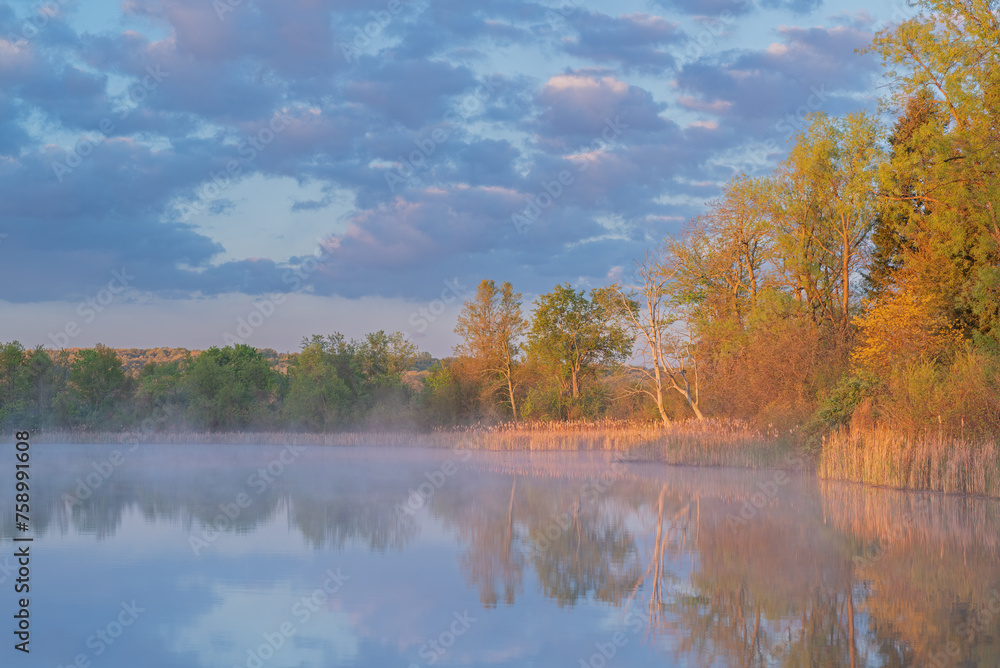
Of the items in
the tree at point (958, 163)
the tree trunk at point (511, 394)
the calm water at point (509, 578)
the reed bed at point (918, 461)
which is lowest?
the calm water at point (509, 578)

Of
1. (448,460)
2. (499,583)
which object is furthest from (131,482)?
(499,583)

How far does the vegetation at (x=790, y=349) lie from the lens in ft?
73.2

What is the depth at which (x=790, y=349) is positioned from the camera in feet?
89.6

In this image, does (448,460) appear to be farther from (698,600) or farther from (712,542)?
(698,600)

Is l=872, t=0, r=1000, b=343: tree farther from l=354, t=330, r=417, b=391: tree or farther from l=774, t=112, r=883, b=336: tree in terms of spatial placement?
l=354, t=330, r=417, b=391: tree

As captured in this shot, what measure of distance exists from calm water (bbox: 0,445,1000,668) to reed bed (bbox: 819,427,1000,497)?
2.48 feet

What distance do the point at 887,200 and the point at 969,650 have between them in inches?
981

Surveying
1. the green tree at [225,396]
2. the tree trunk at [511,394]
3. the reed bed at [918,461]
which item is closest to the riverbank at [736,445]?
the reed bed at [918,461]

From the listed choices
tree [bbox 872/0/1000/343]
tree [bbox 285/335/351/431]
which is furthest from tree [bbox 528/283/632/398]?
tree [bbox 872/0/1000/343]

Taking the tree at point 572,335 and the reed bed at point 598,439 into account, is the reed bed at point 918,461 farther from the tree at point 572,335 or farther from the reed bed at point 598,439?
the tree at point 572,335

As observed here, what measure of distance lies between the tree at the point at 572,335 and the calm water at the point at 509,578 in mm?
28819

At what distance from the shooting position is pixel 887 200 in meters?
28.9

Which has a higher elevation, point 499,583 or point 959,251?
point 959,251

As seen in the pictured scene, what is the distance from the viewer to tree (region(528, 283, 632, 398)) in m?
48.2
